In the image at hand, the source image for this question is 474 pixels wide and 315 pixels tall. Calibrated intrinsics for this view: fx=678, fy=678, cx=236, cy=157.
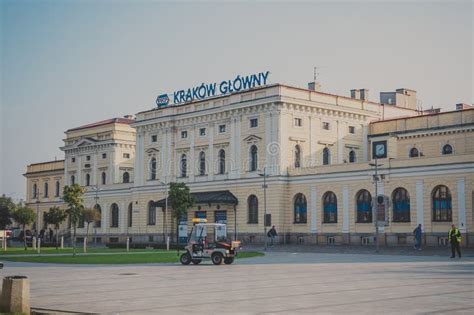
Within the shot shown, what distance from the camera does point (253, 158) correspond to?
68375mm

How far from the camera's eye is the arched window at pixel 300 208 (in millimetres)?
64312

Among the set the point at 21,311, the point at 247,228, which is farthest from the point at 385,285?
the point at 247,228

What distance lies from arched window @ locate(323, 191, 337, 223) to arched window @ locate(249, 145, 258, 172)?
28.8 ft

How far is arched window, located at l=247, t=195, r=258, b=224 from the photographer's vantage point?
67.2m

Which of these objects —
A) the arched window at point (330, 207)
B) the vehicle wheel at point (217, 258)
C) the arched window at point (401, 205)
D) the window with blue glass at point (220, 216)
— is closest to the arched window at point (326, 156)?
the arched window at point (330, 207)

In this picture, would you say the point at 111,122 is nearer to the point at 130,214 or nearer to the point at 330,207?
the point at 130,214

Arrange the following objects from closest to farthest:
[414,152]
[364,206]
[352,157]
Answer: [364,206], [414,152], [352,157]

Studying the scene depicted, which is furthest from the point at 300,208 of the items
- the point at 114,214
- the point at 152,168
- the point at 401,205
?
the point at 114,214

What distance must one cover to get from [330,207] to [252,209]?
919cm

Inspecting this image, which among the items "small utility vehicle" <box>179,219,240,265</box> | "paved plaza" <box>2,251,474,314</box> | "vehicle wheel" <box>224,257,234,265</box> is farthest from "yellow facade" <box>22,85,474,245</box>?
"paved plaza" <box>2,251,474,314</box>

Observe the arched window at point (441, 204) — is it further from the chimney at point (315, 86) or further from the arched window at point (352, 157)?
the chimney at point (315, 86)

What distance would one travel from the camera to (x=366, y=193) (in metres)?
58.9

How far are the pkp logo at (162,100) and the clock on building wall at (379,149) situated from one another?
79.6 ft

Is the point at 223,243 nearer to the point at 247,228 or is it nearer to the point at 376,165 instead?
the point at 376,165
